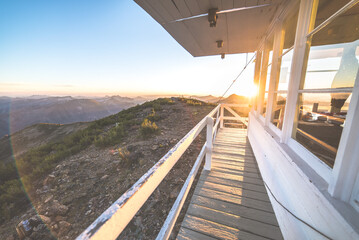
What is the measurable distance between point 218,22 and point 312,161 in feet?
8.15

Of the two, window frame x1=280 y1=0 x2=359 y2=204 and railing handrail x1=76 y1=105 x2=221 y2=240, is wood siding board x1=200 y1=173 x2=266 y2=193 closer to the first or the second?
window frame x1=280 y1=0 x2=359 y2=204

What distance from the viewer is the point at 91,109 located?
50.3 m

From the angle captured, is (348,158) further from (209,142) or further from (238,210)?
(209,142)

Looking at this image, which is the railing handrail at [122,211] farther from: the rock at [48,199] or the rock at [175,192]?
the rock at [48,199]

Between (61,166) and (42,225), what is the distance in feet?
7.81

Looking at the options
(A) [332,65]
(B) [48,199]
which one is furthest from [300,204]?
(B) [48,199]

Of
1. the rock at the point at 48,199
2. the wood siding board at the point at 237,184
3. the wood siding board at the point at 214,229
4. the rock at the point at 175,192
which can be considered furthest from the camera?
Answer: the rock at the point at 48,199

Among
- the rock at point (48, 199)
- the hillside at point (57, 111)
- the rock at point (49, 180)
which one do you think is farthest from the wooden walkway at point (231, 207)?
the hillside at point (57, 111)

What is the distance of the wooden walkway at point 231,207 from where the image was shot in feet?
5.39

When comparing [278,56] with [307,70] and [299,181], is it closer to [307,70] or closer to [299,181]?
[307,70]

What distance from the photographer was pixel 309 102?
1439 mm

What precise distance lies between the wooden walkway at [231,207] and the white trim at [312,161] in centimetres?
103

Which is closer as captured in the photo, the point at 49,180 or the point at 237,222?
the point at 237,222

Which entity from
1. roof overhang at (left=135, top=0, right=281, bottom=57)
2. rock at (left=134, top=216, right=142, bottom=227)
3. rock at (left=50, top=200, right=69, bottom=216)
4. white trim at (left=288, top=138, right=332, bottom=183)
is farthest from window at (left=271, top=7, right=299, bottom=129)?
rock at (left=50, top=200, right=69, bottom=216)
